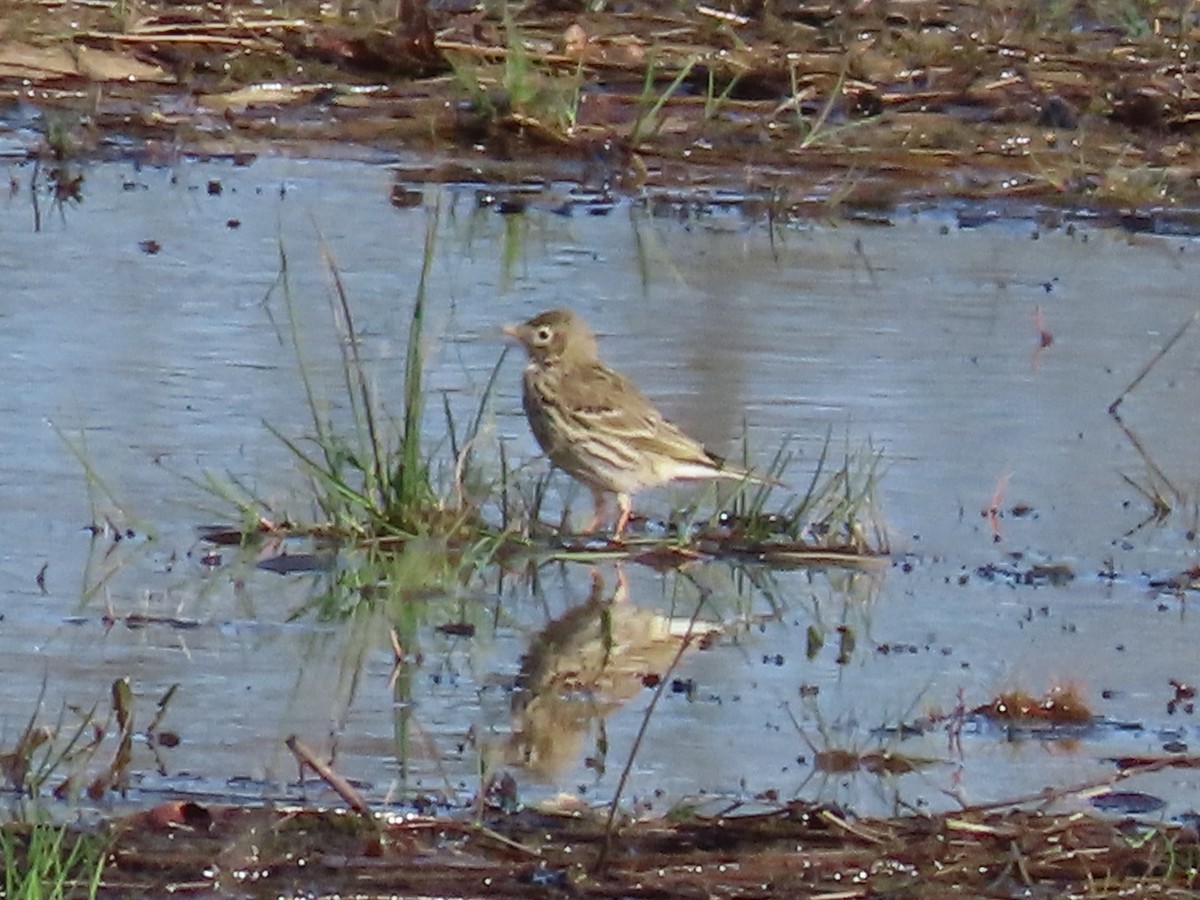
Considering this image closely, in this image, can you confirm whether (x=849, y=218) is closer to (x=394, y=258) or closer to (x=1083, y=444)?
(x=394, y=258)

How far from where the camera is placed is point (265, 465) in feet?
26.8

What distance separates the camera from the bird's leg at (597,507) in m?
8.35

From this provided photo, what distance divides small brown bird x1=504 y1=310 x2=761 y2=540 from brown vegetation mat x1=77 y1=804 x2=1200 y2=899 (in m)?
2.72

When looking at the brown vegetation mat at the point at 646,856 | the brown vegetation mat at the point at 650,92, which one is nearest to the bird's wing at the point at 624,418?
the brown vegetation mat at the point at 646,856

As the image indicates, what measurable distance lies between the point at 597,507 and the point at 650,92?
16.6 ft

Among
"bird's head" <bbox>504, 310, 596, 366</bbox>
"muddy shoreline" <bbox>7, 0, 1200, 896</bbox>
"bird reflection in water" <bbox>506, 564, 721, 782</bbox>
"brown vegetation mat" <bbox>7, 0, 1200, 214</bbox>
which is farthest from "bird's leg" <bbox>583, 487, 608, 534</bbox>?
"brown vegetation mat" <bbox>7, 0, 1200, 214</bbox>

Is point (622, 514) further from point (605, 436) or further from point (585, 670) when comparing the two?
point (585, 670)

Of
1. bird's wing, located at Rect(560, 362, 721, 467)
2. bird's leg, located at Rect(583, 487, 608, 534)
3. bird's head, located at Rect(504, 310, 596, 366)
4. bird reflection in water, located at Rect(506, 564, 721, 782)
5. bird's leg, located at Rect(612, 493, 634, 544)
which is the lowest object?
bird's leg, located at Rect(583, 487, 608, 534)

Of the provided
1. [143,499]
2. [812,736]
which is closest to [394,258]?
[143,499]

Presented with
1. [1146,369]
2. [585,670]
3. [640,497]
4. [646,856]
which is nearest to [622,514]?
[640,497]

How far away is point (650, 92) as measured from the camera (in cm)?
1338

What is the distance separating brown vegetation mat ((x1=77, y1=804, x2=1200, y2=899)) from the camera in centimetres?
504

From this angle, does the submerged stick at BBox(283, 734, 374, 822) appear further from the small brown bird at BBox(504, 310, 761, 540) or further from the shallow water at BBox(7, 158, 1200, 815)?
the small brown bird at BBox(504, 310, 761, 540)

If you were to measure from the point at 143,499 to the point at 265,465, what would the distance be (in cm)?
42
